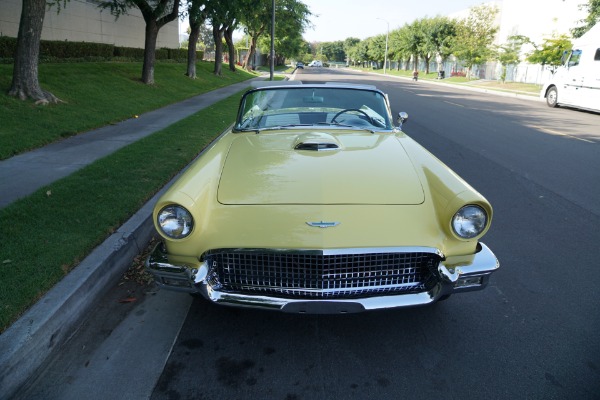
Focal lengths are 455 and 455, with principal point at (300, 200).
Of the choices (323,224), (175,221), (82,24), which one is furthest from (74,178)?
(82,24)

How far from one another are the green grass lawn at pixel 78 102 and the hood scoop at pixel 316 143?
543cm

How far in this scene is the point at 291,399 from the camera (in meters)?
2.43

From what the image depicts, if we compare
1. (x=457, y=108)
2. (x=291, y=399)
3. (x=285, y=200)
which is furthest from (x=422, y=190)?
(x=457, y=108)

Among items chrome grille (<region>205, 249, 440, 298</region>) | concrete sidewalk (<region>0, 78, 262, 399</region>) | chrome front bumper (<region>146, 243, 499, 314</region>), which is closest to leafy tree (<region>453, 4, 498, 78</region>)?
concrete sidewalk (<region>0, 78, 262, 399</region>)

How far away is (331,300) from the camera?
2629 mm

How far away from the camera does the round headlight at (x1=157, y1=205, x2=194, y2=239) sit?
276 cm

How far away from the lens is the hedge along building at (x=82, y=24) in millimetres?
16734

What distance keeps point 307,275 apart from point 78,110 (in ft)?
32.1

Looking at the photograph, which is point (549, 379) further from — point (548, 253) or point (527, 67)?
point (527, 67)

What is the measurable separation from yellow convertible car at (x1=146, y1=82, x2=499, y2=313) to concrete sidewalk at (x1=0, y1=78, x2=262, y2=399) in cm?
72

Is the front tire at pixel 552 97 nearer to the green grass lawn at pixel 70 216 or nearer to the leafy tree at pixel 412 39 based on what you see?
the green grass lawn at pixel 70 216

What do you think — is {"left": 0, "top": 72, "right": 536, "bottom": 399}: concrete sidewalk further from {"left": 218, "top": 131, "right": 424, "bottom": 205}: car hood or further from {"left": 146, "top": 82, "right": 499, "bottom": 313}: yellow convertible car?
{"left": 218, "top": 131, "right": 424, "bottom": 205}: car hood

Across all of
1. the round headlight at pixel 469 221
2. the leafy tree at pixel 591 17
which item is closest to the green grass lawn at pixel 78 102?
the round headlight at pixel 469 221

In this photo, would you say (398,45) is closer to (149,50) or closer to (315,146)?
(149,50)
